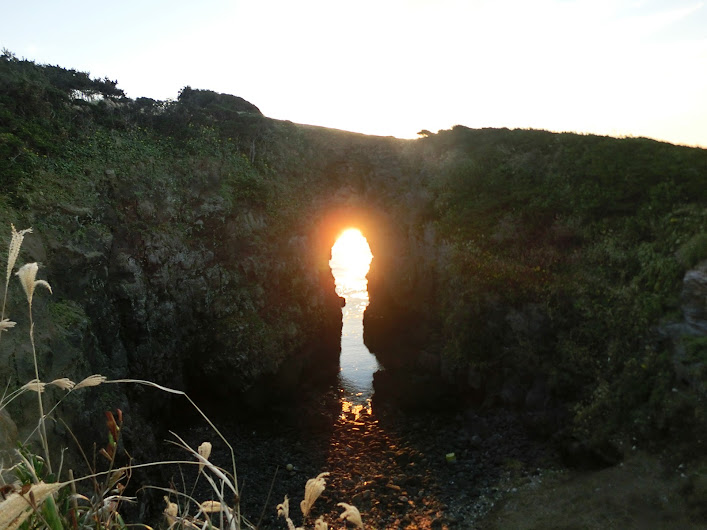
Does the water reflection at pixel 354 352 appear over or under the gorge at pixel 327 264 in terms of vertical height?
under

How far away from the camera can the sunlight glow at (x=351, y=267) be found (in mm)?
65625

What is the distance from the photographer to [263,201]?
34.0 m

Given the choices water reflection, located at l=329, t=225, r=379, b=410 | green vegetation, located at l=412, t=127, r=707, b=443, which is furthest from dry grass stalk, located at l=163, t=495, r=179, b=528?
water reflection, located at l=329, t=225, r=379, b=410

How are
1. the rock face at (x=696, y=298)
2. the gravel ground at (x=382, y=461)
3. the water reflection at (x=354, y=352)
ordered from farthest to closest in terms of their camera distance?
the water reflection at (x=354, y=352), the gravel ground at (x=382, y=461), the rock face at (x=696, y=298)

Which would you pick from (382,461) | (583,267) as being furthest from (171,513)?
(583,267)

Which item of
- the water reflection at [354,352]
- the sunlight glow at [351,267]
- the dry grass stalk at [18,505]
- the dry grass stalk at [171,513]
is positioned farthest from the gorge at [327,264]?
the dry grass stalk at [18,505]

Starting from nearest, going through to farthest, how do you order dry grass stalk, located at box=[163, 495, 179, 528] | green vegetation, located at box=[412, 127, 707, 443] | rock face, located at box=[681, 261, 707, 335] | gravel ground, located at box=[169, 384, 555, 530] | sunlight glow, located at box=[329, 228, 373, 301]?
dry grass stalk, located at box=[163, 495, 179, 528] → rock face, located at box=[681, 261, 707, 335] → gravel ground, located at box=[169, 384, 555, 530] → green vegetation, located at box=[412, 127, 707, 443] → sunlight glow, located at box=[329, 228, 373, 301]

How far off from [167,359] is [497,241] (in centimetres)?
2312

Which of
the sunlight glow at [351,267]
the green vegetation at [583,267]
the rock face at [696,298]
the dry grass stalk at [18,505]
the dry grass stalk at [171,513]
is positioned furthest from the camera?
the sunlight glow at [351,267]

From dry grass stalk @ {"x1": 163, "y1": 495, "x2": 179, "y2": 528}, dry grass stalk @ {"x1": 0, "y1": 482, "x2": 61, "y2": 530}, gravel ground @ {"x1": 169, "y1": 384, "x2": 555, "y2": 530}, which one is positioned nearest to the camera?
dry grass stalk @ {"x1": 0, "y1": 482, "x2": 61, "y2": 530}

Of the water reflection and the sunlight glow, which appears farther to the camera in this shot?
the sunlight glow

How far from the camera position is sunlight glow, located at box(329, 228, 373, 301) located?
65.6m

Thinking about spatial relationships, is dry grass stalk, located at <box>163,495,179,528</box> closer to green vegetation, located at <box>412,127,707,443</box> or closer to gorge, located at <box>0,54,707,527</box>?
gorge, located at <box>0,54,707,527</box>

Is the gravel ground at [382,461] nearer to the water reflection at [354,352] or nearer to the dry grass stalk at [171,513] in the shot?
the water reflection at [354,352]
